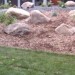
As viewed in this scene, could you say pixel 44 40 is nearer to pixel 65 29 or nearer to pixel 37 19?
pixel 65 29

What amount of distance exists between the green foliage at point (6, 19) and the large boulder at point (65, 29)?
1544 mm

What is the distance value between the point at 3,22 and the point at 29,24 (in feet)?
2.78

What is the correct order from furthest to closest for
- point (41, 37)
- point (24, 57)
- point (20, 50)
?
point (41, 37) → point (20, 50) → point (24, 57)

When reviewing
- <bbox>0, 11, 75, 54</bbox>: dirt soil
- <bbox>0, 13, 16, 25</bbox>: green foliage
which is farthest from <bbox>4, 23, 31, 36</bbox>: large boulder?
<bbox>0, 13, 16, 25</bbox>: green foliage

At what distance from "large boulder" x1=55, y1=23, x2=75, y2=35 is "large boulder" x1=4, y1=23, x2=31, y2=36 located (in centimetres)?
87

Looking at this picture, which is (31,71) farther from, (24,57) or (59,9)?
(59,9)

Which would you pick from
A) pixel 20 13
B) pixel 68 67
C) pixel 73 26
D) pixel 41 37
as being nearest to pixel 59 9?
pixel 20 13

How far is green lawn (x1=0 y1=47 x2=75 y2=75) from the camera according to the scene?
20.8 ft

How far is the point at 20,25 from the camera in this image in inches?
361

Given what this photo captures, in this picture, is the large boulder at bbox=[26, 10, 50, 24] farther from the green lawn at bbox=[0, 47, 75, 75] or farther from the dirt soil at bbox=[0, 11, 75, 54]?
the green lawn at bbox=[0, 47, 75, 75]

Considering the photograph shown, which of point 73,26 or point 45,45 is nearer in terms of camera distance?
point 45,45

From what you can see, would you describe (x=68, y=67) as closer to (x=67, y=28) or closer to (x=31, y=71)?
(x=31, y=71)

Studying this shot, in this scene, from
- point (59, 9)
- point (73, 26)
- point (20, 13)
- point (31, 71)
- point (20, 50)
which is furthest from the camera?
point (59, 9)

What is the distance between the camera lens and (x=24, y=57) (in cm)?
730
